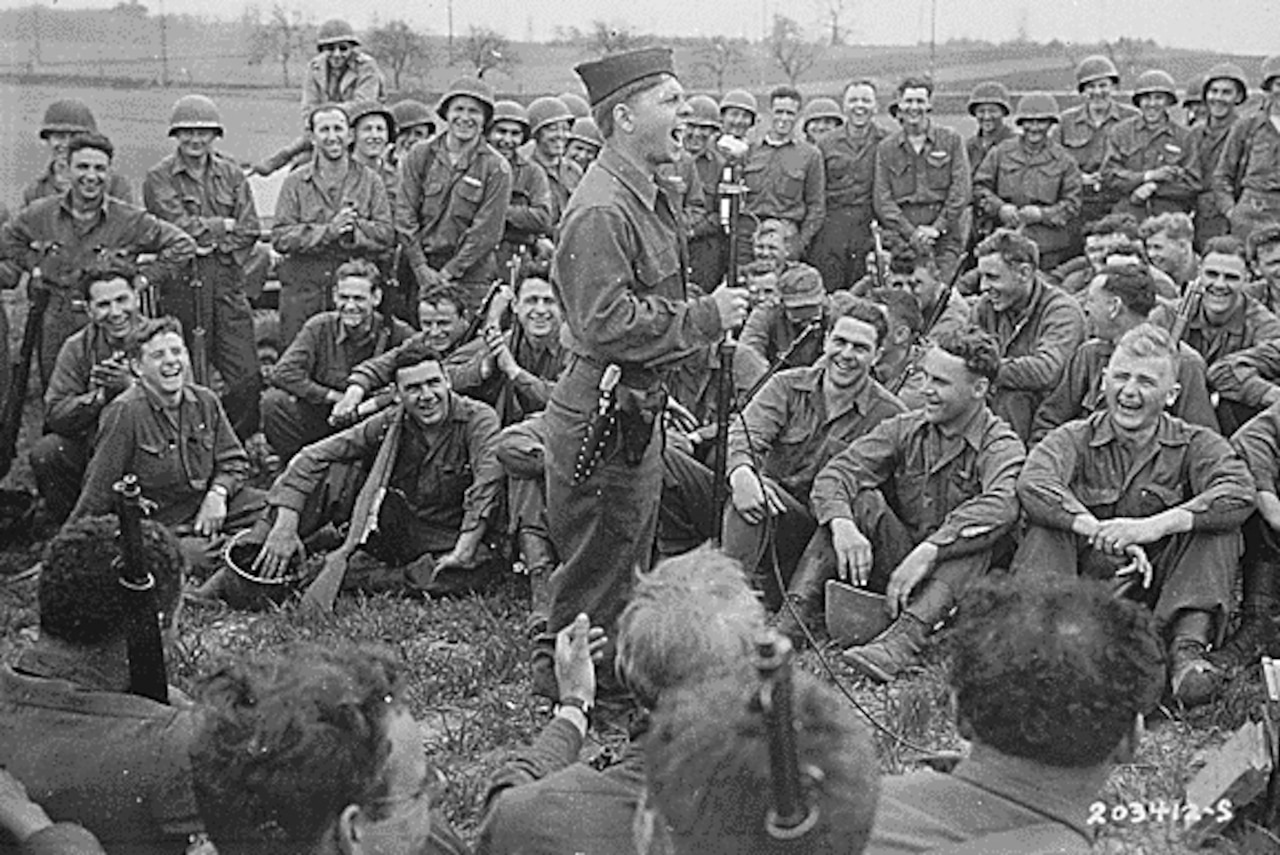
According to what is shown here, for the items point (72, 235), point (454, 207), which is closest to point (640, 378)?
point (72, 235)

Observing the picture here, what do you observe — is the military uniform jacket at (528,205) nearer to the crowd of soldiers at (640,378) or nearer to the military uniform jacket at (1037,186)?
the crowd of soldiers at (640,378)

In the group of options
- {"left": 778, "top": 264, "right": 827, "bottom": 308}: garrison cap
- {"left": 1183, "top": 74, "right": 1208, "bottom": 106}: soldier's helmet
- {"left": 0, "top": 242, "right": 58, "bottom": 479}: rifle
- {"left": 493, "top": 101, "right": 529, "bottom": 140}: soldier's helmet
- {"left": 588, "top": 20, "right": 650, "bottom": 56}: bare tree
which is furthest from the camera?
{"left": 588, "top": 20, "right": 650, "bottom": 56}: bare tree

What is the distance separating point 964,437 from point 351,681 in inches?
166

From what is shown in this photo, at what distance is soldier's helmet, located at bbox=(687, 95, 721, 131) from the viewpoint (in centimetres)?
1249

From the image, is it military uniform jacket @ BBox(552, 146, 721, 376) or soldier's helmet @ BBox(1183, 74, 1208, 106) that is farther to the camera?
soldier's helmet @ BBox(1183, 74, 1208, 106)

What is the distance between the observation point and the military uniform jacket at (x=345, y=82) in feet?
35.7

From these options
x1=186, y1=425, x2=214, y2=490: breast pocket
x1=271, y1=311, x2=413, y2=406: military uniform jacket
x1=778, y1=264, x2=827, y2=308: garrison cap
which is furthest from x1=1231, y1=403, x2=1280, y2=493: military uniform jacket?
x1=271, y1=311, x2=413, y2=406: military uniform jacket

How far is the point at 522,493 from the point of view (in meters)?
6.64

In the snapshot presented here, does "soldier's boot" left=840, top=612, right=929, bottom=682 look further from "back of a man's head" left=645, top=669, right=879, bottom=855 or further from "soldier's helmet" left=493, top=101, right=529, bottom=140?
"soldier's helmet" left=493, top=101, right=529, bottom=140

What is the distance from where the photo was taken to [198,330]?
30.6 ft

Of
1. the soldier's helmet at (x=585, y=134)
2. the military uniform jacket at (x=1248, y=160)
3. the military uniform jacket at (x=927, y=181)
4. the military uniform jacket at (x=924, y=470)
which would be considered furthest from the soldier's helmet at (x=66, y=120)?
the military uniform jacket at (x=1248, y=160)

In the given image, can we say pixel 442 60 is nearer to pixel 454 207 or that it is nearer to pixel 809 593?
pixel 454 207

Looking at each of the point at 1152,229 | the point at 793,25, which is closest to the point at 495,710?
the point at 1152,229

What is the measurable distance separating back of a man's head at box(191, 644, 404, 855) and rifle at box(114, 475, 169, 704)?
2.76 ft
